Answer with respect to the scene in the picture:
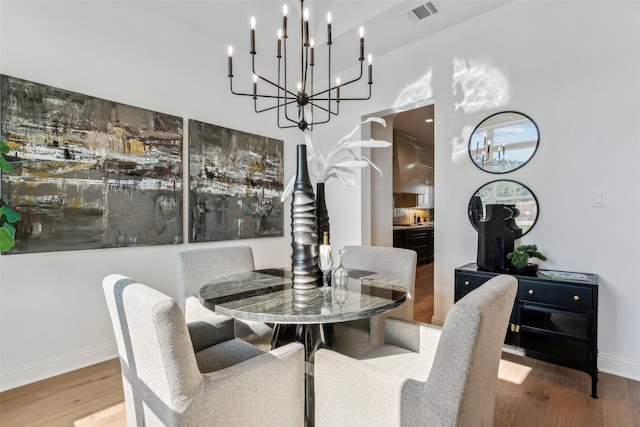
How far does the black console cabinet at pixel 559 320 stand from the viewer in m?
2.06

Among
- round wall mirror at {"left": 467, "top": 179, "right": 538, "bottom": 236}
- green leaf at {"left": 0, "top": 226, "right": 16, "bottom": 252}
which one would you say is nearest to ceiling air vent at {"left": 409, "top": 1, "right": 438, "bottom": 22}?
round wall mirror at {"left": 467, "top": 179, "right": 538, "bottom": 236}

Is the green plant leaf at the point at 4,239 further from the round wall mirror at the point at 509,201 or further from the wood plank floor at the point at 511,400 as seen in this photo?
the round wall mirror at the point at 509,201

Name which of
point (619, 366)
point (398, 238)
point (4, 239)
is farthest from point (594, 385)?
point (398, 238)

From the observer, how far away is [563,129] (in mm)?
2529

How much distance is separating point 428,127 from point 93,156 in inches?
228

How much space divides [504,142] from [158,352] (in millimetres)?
3011

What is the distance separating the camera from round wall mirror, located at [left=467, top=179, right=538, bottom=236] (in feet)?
8.75

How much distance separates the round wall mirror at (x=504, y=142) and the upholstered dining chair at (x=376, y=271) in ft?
4.53

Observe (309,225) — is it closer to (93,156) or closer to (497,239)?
(497,239)

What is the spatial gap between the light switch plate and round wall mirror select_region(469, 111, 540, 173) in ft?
1.75

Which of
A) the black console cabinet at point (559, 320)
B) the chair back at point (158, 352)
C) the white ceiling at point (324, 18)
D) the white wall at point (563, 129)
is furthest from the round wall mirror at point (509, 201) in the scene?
the chair back at point (158, 352)

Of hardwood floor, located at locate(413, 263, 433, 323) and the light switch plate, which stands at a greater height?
the light switch plate

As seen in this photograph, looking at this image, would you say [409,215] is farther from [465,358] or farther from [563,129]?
[465,358]

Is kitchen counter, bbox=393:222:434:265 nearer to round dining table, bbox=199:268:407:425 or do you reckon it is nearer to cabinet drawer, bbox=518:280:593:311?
cabinet drawer, bbox=518:280:593:311
